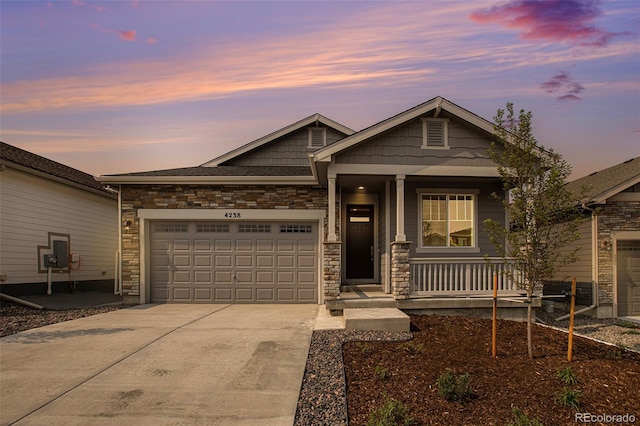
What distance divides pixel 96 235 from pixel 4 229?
4.17 metres

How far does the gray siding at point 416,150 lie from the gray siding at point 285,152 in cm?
557

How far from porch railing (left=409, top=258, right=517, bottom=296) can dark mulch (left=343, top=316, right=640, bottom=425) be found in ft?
6.83

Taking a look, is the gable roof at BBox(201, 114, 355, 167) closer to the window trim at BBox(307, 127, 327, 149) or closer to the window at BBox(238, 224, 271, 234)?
the window trim at BBox(307, 127, 327, 149)

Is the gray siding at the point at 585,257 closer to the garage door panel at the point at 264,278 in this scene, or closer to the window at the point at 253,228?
the garage door panel at the point at 264,278

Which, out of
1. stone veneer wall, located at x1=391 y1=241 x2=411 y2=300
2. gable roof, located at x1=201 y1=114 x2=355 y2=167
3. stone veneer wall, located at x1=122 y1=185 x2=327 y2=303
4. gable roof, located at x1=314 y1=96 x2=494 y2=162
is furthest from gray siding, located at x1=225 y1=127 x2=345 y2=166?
stone veneer wall, located at x1=391 y1=241 x2=411 y2=300

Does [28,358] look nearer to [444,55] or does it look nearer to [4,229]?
[4,229]

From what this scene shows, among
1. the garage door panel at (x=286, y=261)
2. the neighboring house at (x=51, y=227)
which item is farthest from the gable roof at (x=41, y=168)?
the garage door panel at (x=286, y=261)

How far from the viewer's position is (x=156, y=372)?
5734mm

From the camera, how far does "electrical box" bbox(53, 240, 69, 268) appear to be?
13.3 metres

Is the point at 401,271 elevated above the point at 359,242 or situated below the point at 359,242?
below

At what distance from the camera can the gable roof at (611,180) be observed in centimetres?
1095

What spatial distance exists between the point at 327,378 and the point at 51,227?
11.7 meters

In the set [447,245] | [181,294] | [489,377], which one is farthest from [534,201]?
[181,294]

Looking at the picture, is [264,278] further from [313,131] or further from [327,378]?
[327,378]
